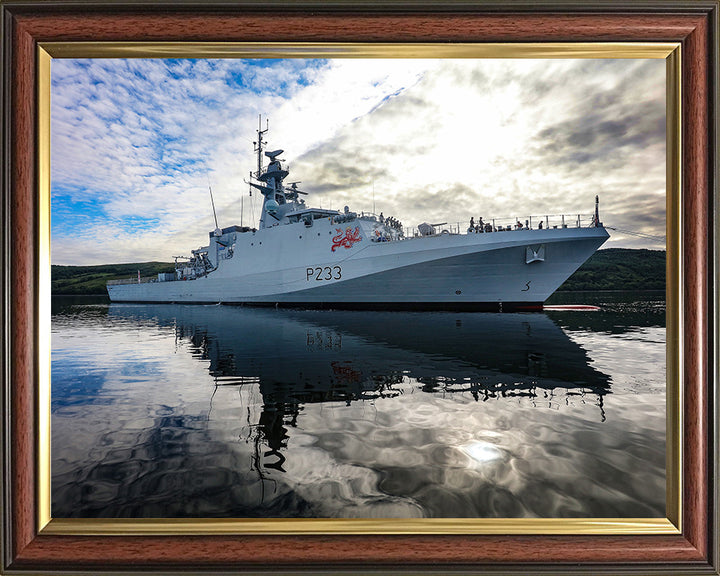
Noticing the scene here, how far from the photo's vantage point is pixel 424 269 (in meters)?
18.2

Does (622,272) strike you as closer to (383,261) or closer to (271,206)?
(383,261)

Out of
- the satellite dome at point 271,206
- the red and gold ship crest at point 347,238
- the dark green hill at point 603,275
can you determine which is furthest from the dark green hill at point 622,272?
the satellite dome at point 271,206

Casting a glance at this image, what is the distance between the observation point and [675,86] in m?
1.55

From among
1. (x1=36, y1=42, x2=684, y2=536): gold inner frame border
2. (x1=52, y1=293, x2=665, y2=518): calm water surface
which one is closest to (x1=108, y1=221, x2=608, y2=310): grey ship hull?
(x1=52, y1=293, x2=665, y2=518): calm water surface

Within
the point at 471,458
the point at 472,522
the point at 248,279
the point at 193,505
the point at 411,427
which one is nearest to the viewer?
the point at 472,522

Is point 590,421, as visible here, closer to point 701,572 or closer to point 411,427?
point 411,427

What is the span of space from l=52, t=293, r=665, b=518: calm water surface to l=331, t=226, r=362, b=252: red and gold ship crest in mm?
13642

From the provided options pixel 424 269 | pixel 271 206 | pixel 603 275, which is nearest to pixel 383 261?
pixel 424 269

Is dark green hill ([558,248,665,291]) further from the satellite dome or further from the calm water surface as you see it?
the satellite dome

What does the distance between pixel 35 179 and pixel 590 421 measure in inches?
184

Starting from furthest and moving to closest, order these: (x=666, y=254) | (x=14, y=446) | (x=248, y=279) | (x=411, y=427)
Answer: (x=248, y=279) < (x=411, y=427) < (x=666, y=254) < (x=14, y=446)

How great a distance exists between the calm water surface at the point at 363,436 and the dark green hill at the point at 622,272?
0.17m

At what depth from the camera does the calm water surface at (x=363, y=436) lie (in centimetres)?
208

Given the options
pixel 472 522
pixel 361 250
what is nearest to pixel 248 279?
pixel 361 250
